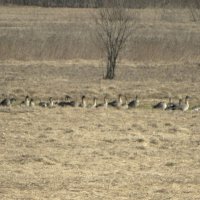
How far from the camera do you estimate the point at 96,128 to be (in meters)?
16.1

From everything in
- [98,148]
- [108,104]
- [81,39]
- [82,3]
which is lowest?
[82,3]

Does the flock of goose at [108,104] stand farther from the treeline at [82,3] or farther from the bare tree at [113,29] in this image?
the treeline at [82,3]

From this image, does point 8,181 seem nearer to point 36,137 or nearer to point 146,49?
point 36,137

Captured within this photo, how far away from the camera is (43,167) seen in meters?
12.2

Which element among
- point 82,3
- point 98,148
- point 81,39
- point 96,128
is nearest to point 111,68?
point 81,39

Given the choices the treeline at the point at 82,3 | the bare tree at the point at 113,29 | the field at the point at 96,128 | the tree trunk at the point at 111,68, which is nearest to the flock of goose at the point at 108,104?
the field at the point at 96,128

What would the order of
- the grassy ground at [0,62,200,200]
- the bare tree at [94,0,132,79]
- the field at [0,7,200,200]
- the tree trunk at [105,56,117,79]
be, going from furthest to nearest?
the bare tree at [94,0,132,79], the tree trunk at [105,56,117,79], the field at [0,7,200,200], the grassy ground at [0,62,200,200]

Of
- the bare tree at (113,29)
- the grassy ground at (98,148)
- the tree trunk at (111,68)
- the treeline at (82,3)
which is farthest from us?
the treeline at (82,3)

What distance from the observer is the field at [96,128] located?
428 inches

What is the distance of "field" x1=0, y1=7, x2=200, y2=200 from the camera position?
1086cm

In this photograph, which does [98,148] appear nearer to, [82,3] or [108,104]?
[108,104]

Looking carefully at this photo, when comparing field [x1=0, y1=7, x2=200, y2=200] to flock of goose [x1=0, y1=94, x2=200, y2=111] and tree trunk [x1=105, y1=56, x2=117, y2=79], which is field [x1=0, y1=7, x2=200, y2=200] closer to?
flock of goose [x1=0, y1=94, x2=200, y2=111]

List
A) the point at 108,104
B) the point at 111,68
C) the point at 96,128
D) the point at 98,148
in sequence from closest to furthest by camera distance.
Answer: the point at 98,148 → the point at 96,128 → the point at 108,104 → the point at 111,68

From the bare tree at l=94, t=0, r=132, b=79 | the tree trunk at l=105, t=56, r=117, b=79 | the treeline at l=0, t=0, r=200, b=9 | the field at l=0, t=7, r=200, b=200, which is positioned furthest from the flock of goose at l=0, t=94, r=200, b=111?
the treeline at l=0, t=0, r=200, b=9
